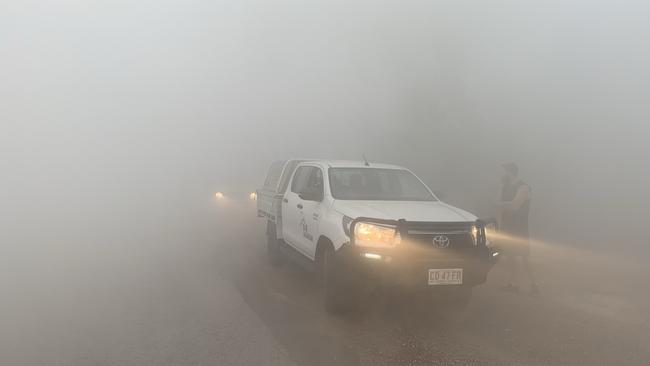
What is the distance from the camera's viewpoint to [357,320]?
4.46 metres

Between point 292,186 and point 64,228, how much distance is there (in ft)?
24.9

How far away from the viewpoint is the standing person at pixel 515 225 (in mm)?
5668

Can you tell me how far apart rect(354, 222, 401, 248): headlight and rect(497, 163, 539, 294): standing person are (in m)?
1.98

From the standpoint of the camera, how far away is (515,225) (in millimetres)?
5762

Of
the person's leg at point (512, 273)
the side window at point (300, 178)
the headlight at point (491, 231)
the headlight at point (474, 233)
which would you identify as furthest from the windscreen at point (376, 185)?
the person's leg at point (512, 273)

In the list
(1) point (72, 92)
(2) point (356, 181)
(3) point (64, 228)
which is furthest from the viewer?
(1) point (72, 92)

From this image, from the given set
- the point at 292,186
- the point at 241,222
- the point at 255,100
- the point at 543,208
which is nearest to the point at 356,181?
the point at 292,186

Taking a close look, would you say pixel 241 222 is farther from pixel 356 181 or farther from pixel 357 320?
pixel 357 320

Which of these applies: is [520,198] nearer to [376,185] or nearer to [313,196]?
[376,185]

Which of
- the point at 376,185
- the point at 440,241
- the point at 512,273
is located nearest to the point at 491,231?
the point at 440,241

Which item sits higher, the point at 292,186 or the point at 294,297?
the point at 292,186

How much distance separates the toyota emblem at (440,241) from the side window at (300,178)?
2.34 metres

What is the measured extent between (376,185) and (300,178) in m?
1.17

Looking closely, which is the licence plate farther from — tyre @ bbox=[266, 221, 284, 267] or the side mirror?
tyre @ bbox=[266, 221, 284, 267]
